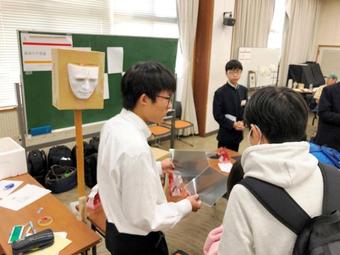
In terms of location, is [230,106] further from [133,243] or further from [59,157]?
[59,157]

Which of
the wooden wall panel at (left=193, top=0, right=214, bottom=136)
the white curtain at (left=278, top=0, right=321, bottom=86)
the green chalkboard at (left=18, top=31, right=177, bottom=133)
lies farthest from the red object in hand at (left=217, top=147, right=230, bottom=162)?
the white curtain at (left=278, top=0, right=321, bottom=86)

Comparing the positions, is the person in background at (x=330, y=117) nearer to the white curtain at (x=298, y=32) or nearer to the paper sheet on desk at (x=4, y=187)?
the paper sheet on desk at (x=4, y=187)

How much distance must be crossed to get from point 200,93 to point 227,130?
2206mm

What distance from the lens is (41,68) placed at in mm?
2584

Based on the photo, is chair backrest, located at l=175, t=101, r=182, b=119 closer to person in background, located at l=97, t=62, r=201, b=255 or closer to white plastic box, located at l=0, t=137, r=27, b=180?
white plastic box, located at l=0, t=137, r=27, b=180

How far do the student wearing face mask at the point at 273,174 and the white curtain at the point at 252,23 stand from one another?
186 inches

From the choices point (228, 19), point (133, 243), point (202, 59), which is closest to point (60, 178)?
point (133, 243)

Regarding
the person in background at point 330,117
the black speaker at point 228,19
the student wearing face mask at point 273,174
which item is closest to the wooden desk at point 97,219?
the student wearing face mask at point 273,174

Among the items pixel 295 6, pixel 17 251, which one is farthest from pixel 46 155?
pixel 295 6

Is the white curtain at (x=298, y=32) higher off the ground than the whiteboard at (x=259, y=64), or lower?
higher

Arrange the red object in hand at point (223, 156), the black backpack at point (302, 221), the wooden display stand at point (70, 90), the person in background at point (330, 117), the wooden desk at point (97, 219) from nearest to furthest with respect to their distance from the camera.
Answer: the black backpack at point (302, 221)
the wooden display stand at point (70, 90)
the wooden desk at point (97, 219)
the red object in hand at point (223, 156)
the person in background at point (330, 117)

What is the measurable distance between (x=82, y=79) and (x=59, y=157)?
208 cm

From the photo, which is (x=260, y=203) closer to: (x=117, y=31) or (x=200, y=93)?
(x=117, y=31)

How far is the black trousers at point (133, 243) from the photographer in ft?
3.86
